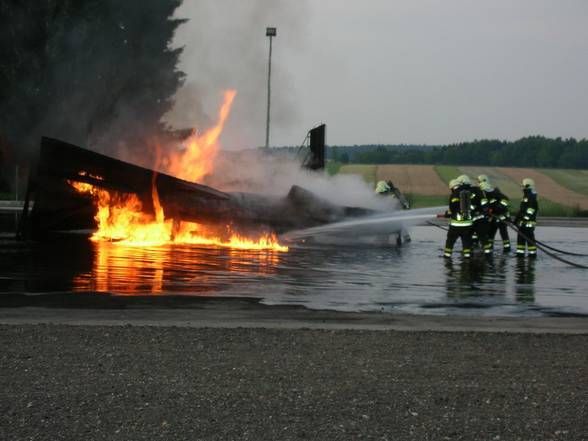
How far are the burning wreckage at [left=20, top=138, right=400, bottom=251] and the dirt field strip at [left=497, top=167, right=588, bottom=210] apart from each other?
28.3 metres

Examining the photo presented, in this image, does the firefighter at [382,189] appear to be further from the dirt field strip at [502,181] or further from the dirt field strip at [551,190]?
the dirt field strip at [502,181]

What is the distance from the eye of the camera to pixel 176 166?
19938 mm

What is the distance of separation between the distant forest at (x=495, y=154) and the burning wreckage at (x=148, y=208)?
187ft

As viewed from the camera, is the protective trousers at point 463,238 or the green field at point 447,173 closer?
the protective trousers at point 463,238

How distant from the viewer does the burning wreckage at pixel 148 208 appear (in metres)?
16.0

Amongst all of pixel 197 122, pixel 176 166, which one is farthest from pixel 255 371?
pixel 197 122

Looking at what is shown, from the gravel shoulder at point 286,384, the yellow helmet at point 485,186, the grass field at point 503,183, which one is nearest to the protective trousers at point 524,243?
the yellow helmet at point 485,186

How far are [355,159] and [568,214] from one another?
3772 cm

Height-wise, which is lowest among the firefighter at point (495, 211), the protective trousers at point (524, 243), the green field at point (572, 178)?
the protective trousers at point (524, 243)

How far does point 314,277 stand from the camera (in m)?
12.2

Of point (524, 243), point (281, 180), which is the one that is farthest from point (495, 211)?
point (281, 180)

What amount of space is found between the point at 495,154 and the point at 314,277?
75.9 metres

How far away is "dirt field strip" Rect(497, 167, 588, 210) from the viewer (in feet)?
156

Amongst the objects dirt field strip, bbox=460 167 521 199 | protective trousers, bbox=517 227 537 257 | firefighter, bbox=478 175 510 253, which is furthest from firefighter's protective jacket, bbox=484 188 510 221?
dirt field strip, bbox=460 167 521 199
